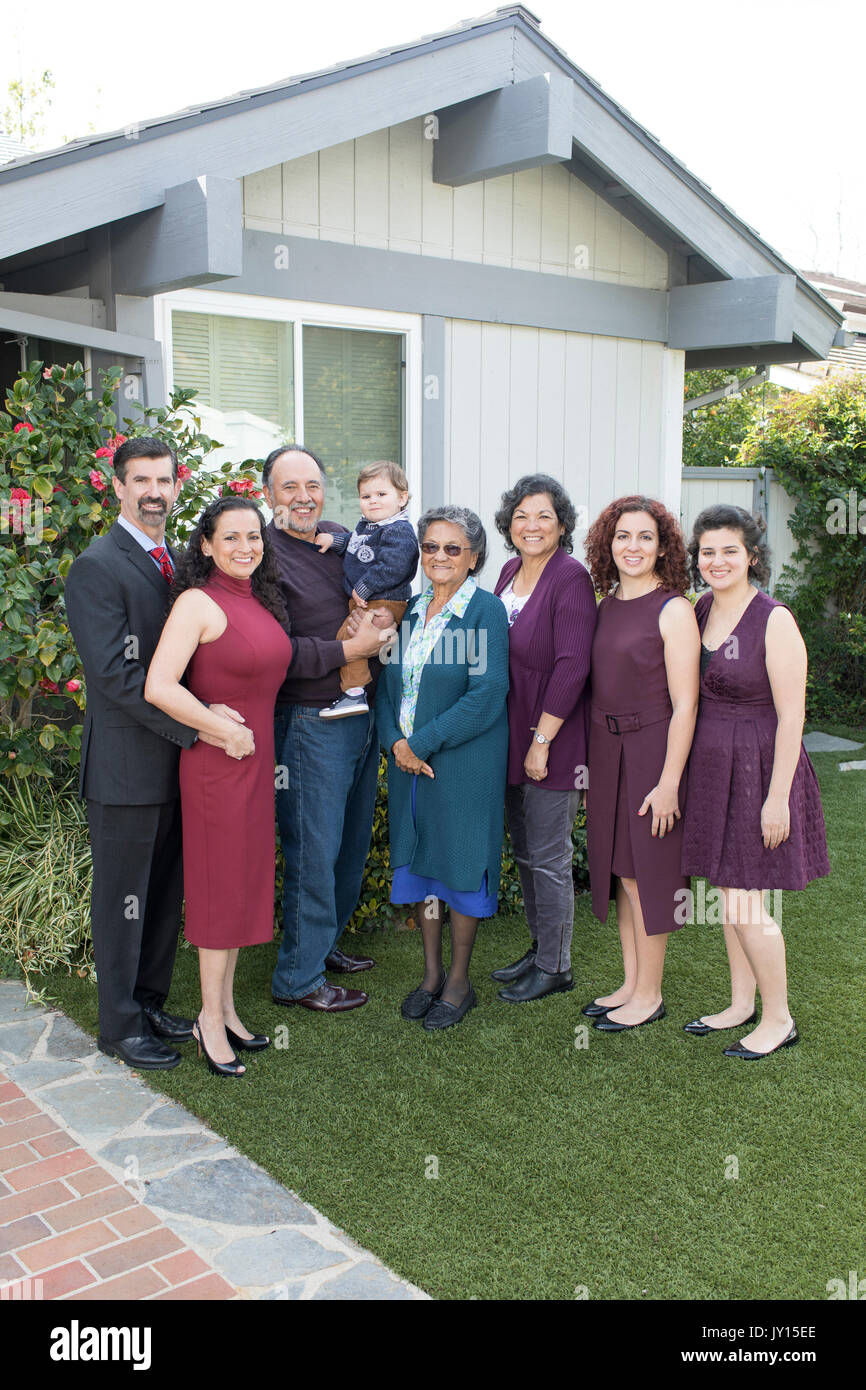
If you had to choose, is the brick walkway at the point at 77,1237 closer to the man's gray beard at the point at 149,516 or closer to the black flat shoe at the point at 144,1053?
the black flat shoe at the point at 144,1053

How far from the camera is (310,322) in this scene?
684 centimetres

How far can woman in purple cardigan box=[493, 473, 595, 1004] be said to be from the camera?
14.1 feet

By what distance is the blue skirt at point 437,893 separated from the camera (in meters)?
4.40

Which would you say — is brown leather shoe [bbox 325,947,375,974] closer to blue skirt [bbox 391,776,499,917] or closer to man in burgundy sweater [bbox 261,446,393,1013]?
man in burgundy sweater [bbox 261,446,393,1013]

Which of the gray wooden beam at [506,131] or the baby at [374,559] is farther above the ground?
the gray wooden beam at [506,131]

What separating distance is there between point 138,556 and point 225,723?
0.67m

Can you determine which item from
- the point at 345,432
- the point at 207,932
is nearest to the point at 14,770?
the point at 207,932

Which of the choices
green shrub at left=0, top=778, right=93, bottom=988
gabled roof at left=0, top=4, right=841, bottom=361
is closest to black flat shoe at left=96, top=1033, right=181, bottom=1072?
green shrub at left=0, top=778, right=93, bottom=988

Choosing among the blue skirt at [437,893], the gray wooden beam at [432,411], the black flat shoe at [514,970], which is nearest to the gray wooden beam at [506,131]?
the gray wooden beam at [432,411]

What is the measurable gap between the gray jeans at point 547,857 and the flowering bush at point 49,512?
2025 mm

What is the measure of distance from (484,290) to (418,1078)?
5303 mm

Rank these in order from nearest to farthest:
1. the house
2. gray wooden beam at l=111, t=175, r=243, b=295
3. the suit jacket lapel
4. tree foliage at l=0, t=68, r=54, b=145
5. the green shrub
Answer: the suit jacket lapel, the green shrub, gray wooden beam at l=111, t=175, r=243, b=295, the house, tree foliage at l=0, t=68, r=54, b=145

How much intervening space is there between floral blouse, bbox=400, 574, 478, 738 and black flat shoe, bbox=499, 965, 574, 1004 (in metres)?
1.19
